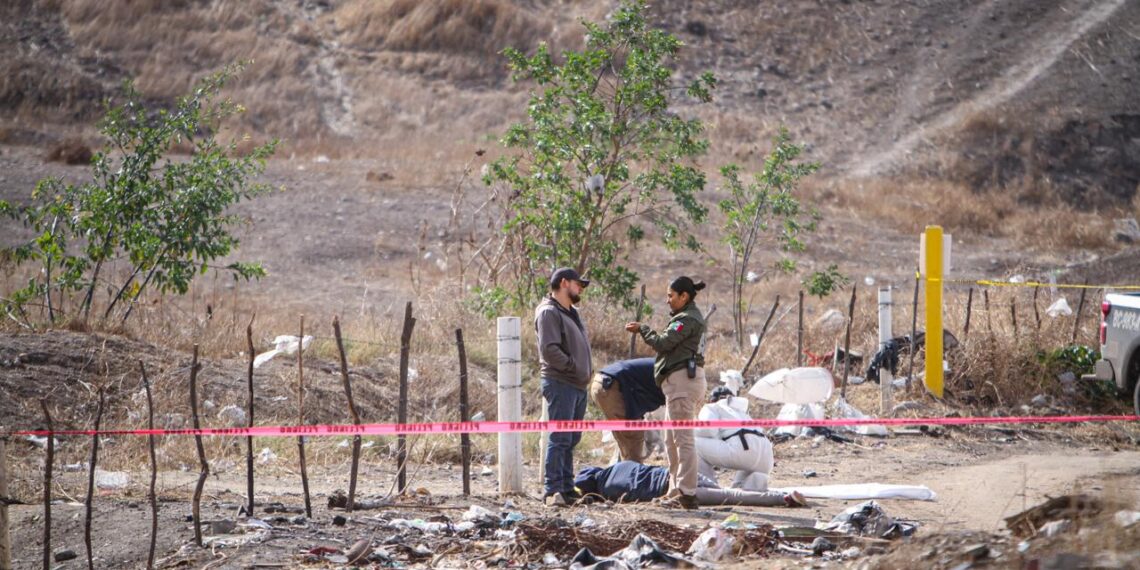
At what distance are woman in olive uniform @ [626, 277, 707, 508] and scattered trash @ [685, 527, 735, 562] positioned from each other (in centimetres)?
149

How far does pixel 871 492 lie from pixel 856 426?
3090mm

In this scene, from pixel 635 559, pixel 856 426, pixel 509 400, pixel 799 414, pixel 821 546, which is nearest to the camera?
pixel 635 559

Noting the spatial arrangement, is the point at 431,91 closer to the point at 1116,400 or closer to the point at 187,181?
the point at 187,181

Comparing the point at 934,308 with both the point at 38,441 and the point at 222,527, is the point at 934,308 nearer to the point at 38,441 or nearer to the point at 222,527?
the point at 222,527

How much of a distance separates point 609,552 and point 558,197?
7.64m

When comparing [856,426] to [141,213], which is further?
[141,213]

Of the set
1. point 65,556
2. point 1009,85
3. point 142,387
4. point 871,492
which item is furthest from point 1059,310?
point 1009,85

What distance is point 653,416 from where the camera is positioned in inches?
455

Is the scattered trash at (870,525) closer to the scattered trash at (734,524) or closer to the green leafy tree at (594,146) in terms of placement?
the scattered trash at (734,524)

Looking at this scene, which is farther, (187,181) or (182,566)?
(187,181)

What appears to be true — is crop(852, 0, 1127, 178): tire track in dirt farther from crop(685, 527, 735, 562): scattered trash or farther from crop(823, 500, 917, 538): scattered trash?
crop(685, 527, 735, 562): scattered trash

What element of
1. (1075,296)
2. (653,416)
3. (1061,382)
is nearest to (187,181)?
(653,416)

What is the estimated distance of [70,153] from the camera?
1099 inches

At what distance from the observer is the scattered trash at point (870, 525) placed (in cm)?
693
